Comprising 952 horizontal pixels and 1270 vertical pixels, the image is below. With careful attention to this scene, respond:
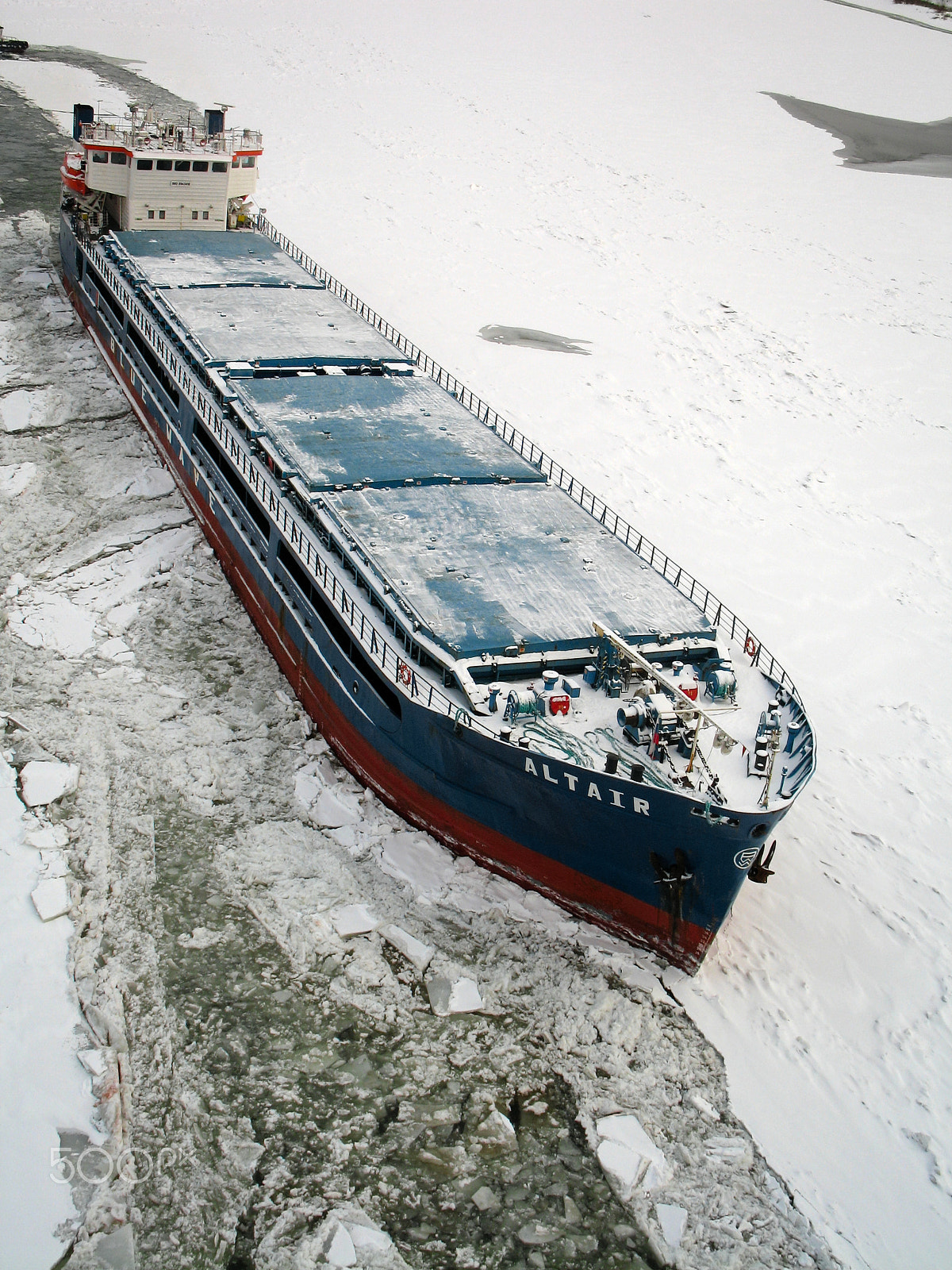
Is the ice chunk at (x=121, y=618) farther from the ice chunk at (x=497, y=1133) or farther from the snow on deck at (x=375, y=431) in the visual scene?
the ice chunk at (x=497, y=1133)

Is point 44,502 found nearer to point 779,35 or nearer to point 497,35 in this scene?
point 497,35

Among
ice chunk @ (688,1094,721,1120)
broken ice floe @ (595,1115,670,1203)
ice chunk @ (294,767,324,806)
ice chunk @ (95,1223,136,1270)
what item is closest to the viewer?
ice chunk @ (95,1223,136,1270)

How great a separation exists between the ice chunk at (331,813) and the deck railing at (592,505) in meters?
6.22

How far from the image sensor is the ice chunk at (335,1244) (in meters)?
10.2

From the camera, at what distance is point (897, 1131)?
1196cm

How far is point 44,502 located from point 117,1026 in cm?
1401

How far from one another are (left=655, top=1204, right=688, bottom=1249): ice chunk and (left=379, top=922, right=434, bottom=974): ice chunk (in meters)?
3.98

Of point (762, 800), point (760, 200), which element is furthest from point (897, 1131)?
point (760, 200)

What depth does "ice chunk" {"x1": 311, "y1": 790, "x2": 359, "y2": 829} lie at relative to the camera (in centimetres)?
1571

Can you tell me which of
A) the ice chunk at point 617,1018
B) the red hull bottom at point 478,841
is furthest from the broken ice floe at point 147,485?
the ice chunk at point 617,1018

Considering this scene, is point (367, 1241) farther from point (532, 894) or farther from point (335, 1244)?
point (532, 894)

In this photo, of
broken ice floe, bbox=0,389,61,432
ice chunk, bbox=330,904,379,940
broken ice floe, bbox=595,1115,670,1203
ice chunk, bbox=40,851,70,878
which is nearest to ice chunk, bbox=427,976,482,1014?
ice chunk, bbox=330,904,379,940

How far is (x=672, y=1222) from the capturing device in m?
10.9

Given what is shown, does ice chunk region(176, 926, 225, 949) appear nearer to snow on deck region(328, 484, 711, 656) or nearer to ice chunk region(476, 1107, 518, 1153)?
ice chunk region(476, 1107, 518, 1153)
